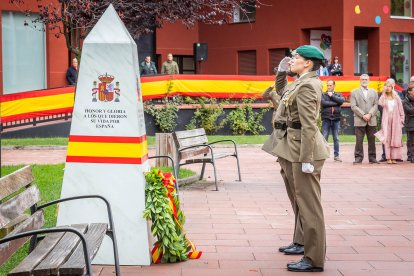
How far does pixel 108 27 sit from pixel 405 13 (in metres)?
32.9

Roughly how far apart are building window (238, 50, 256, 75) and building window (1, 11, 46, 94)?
12341mm

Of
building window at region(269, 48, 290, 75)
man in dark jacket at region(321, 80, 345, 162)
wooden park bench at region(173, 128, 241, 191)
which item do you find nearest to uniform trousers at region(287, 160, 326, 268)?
wooden park bench at region(173, 128, 241, 191)

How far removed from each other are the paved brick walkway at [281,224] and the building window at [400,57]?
2272cm

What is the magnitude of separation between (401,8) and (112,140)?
108 ft

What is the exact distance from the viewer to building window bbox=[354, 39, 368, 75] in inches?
1513

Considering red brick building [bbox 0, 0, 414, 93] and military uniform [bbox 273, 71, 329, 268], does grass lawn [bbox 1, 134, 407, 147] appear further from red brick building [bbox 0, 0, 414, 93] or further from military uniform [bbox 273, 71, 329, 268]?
military uniform [bbox 273, 71, 329, 268]

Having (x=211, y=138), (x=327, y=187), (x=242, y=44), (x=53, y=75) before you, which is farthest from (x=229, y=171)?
(x=242, y=44)

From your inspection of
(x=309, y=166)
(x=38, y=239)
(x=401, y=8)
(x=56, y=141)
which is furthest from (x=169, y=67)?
(x=38, y=239)

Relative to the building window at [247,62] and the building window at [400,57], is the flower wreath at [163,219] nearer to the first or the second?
the building window at [400,57]

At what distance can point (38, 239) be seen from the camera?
21.5 feet

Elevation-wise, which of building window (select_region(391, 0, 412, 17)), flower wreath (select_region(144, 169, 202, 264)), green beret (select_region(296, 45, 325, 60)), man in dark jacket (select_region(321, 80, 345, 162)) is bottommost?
flower wreath (select_region(144, 169, 202, 264))

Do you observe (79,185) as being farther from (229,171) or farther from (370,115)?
(370,115)

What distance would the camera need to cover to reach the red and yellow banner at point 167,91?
24.7 meters

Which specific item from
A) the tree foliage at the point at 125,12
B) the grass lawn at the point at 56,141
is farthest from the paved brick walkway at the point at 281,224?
the grass lawn at the point at 56,141
